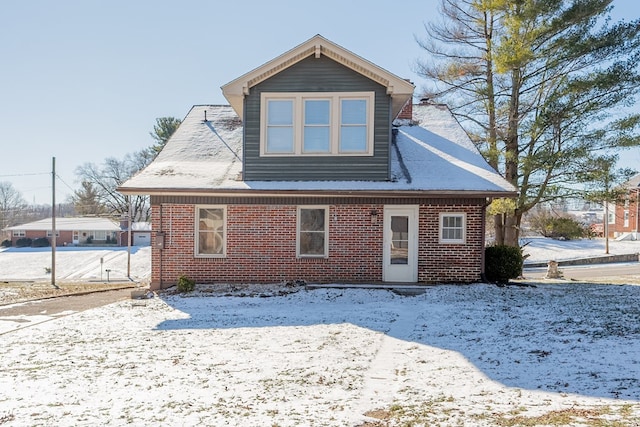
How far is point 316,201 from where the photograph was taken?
12070mm

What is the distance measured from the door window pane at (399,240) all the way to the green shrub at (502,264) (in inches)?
95.0

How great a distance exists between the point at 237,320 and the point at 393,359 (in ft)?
11.7

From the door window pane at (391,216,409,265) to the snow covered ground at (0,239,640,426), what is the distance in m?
1.85

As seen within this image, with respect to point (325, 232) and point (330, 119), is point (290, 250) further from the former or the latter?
point (330, 119)

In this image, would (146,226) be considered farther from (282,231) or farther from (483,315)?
(483,315)

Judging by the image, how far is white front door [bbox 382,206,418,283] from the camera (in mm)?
12031

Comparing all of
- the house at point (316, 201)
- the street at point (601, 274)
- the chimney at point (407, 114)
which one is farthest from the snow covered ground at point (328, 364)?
the street at point (601, 274)

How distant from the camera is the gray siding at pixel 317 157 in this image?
12.2 metres

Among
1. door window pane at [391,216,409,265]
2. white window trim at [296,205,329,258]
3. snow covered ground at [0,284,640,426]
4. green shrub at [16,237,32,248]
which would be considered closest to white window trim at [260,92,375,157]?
white window trim at [296,205,329,258]

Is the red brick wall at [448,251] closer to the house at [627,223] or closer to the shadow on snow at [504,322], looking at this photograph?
the shadow on snow at [504,322]

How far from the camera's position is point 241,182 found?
12164 millimetres

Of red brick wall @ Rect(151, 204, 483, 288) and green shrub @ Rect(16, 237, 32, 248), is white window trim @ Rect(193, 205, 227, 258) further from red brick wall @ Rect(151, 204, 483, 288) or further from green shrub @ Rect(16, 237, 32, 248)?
green shrub @ Rect(16, 237, 32, 248)

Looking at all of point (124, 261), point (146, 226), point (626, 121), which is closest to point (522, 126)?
point (626, 121)

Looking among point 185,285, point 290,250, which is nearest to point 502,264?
point 290,250
